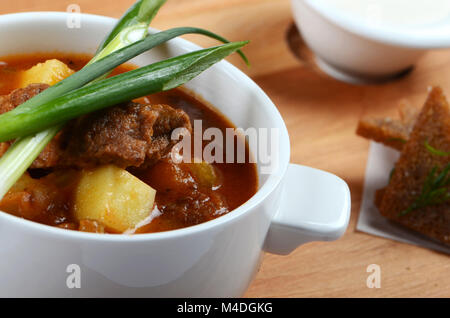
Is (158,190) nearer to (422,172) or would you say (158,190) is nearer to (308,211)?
(308,211)

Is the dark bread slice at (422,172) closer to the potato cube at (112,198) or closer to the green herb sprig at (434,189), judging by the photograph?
the green herb sprig at (434,189)

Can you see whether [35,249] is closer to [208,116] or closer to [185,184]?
[185,184]

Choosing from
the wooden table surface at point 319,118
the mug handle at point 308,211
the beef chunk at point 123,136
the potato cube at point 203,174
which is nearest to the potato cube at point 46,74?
the beef chunk at point 123,136

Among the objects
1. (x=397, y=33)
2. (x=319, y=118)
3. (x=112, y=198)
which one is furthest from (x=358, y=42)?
(x=112, y=198)

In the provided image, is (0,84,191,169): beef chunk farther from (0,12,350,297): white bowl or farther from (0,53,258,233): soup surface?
(0,12,350,297): white bowl

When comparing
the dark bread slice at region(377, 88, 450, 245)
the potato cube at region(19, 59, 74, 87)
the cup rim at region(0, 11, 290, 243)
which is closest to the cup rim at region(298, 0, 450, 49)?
the dark bread slice at region(377, 88, 450, 245)
